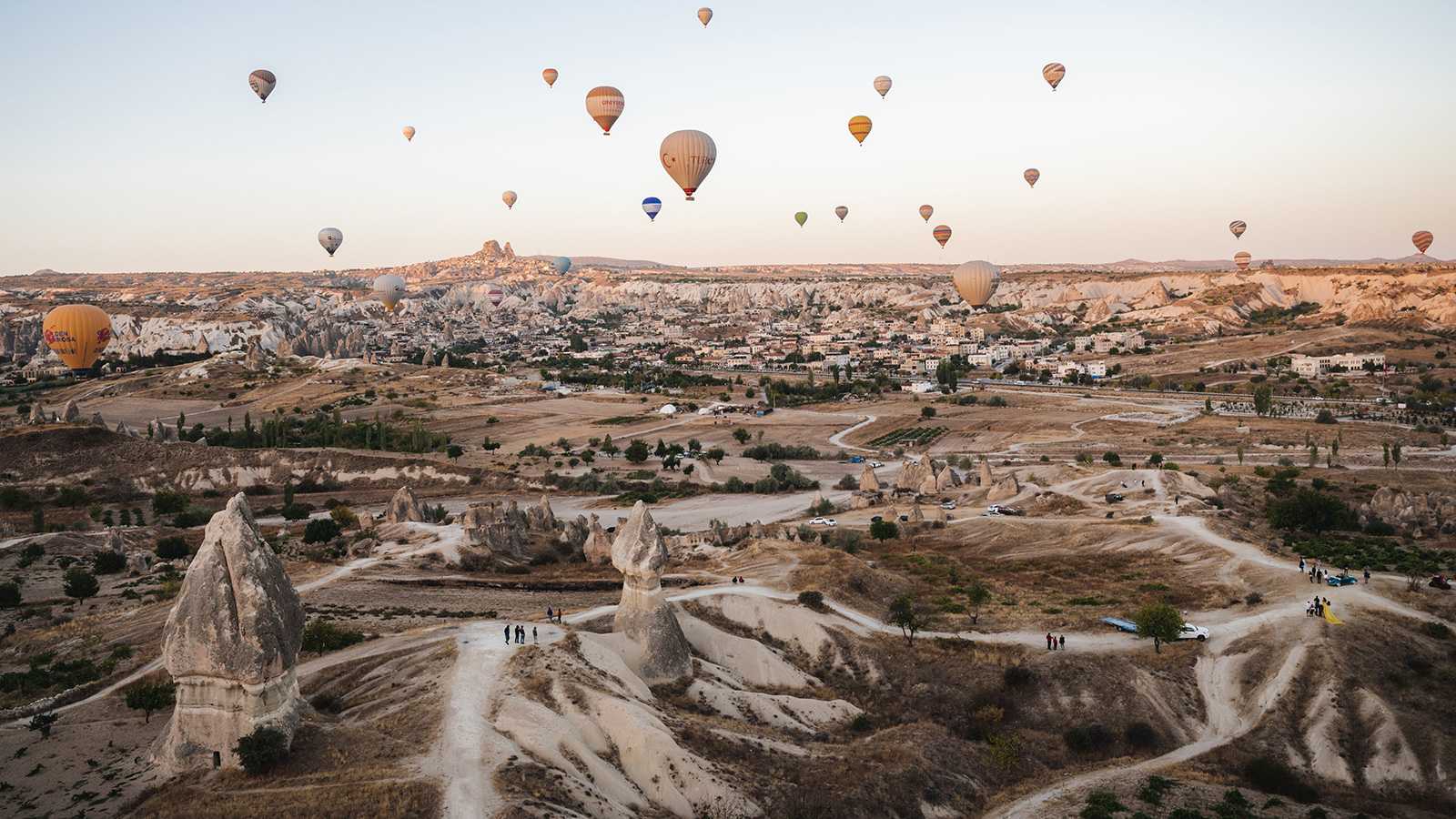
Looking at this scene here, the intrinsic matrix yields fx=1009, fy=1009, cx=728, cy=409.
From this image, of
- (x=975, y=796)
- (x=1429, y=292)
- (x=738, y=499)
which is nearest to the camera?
(x=975, y=796)

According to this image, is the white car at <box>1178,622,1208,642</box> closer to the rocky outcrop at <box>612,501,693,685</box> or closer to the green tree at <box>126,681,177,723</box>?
the rocky outcrop at <box>612,501,693,685</box>

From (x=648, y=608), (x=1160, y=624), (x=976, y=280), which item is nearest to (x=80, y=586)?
(x=648, y=608)

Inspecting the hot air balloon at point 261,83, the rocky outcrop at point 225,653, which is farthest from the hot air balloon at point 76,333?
the rocky outcrop at point 225,653

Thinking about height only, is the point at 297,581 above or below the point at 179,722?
below

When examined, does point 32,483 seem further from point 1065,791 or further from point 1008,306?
point 1008,306

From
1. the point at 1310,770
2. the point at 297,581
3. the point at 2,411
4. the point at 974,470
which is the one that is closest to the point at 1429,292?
the point at 974,470

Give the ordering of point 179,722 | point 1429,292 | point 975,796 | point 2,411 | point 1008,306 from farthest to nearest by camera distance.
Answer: point 1008,306 < point 1429,292 < point 2,411 < point 975,796 < point 179,722

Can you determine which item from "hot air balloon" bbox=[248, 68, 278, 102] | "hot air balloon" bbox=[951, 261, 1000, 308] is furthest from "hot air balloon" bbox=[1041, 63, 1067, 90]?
"hot air balloon" bbox=[248, 68, 278, 102]
